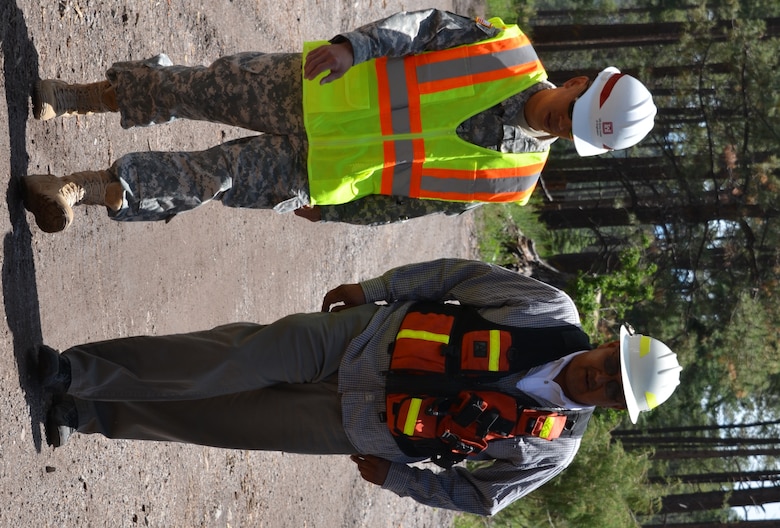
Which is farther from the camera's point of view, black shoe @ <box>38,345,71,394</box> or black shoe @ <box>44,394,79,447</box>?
black shoe @ <box>44,394,79,447</box>

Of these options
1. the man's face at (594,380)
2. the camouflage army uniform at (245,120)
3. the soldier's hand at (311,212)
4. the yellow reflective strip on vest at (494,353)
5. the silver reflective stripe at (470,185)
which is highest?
the camouflage army uniform at (245,120)

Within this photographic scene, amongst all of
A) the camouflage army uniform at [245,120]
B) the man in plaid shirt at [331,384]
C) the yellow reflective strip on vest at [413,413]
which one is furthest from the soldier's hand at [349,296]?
the yellow reflective strip on vest at [413,413]

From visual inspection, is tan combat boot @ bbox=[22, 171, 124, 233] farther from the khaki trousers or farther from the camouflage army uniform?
the khaki trousers

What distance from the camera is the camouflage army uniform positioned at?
363 cm

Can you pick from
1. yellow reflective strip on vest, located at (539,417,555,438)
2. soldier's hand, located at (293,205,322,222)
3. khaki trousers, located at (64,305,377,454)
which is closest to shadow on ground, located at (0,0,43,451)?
khaki trousers, located at (64,305,377,454)

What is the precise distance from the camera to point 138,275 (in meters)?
5.41

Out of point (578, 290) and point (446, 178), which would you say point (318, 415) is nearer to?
point (446, 178)

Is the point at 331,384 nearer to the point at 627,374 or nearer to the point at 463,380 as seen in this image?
the point at 463,380

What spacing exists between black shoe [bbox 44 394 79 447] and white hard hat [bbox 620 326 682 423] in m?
2.52

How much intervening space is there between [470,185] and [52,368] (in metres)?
2.01

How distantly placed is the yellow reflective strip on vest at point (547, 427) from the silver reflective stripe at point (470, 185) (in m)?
1.06

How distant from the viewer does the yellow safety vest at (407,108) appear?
12.0 feet

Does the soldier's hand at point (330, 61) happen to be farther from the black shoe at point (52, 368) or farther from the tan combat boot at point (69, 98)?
the black shoe at point (52, 368)

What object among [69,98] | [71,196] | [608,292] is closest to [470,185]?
[71,196]
